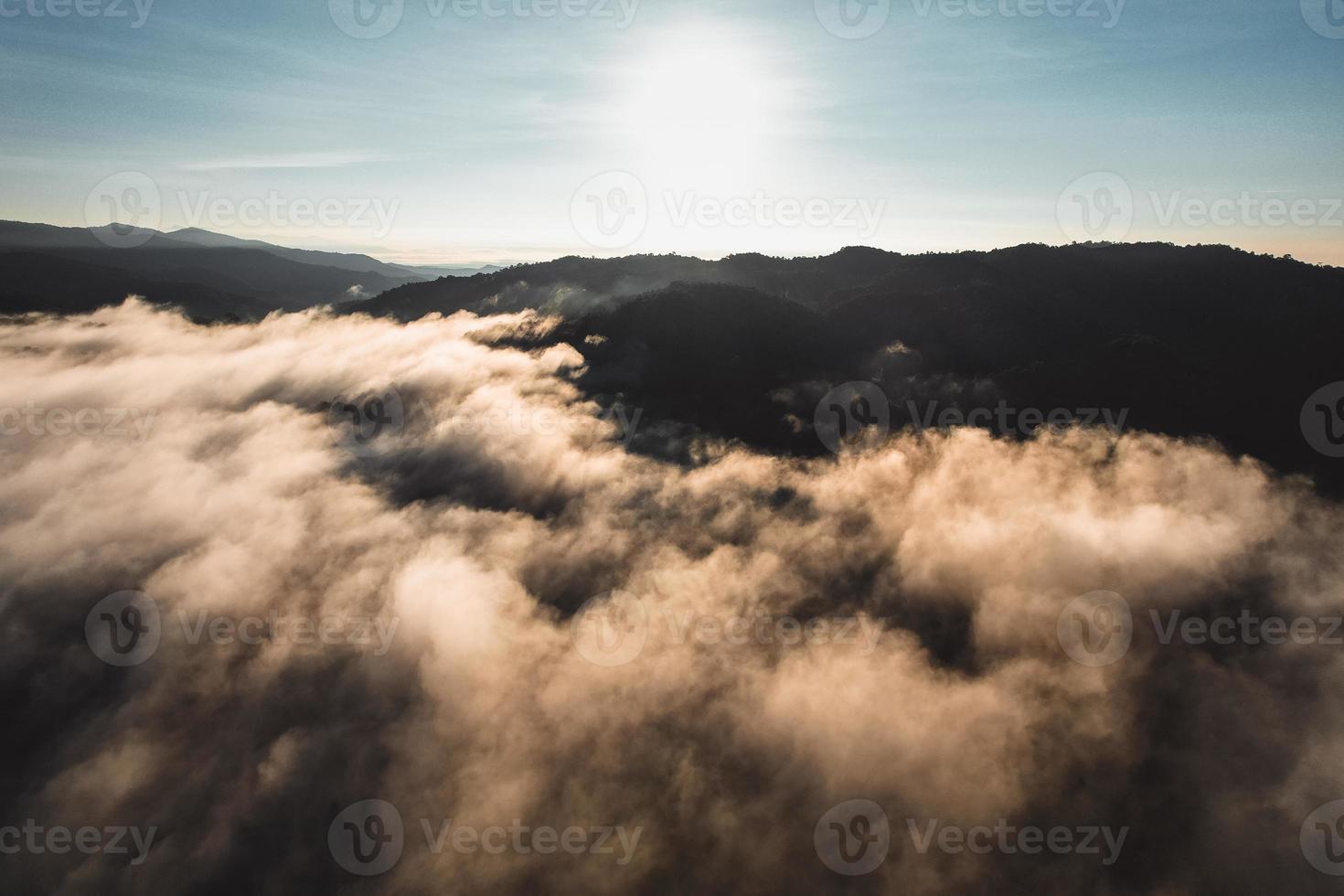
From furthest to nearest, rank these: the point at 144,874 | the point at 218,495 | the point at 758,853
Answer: the point at 218,495
the point at 144,874
the point at 758,853

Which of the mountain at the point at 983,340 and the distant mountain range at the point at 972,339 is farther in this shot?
the distant mountain range at the point at 972,339

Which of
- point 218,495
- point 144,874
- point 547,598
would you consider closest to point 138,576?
point 218,495

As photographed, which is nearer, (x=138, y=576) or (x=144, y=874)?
(x=144, y=874)

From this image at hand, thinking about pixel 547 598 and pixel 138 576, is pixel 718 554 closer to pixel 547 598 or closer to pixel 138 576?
pixel 547 598

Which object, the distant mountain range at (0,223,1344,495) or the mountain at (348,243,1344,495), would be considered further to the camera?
the distant mountain range at (0,223,1344,495)

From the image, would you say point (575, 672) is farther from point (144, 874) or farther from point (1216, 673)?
point (1216, 673)

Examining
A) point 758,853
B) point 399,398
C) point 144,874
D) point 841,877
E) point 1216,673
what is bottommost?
point 144,874

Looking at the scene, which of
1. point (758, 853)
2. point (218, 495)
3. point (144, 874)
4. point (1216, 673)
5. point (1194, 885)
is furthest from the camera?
point (218, 495)

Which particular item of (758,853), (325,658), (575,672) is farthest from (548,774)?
(325,658)

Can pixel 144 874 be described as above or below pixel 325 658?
below

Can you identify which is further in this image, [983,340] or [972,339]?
[972,339]
